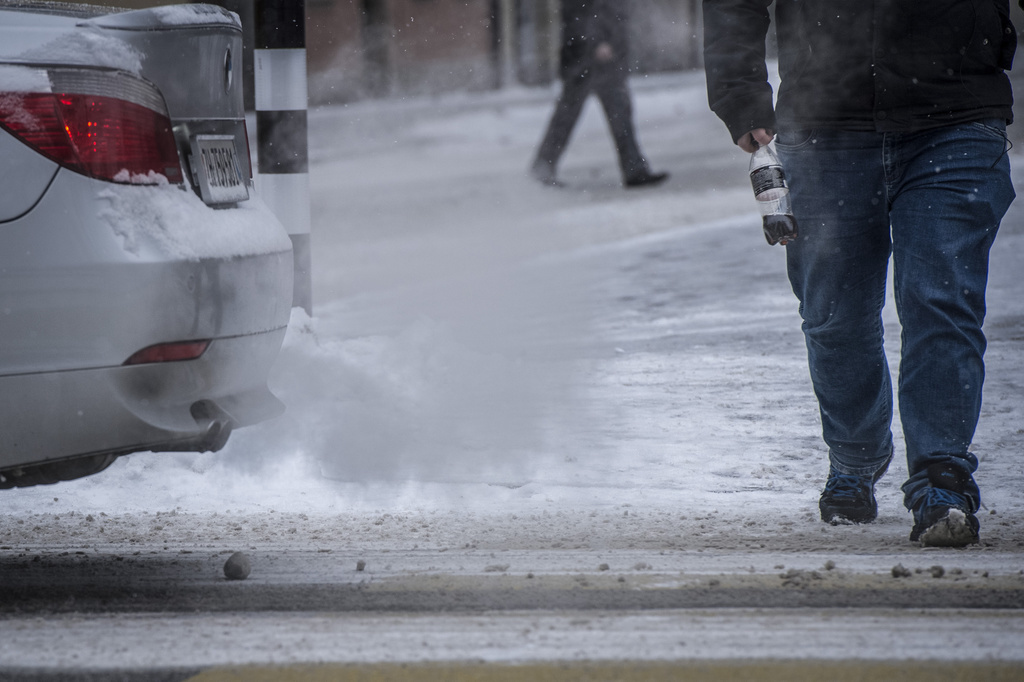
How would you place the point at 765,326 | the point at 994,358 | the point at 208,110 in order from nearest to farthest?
the point at 208,110
the point at 994,358
the point at 765,326

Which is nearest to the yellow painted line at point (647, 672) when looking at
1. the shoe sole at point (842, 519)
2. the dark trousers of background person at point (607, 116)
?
the shoe sole at point (842, 519)

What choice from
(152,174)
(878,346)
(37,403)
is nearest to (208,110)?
(152,174)

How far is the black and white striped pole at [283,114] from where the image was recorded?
4934 millimetres

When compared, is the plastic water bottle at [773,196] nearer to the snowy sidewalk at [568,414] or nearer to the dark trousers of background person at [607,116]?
the snowy sidewalk at [568,414]

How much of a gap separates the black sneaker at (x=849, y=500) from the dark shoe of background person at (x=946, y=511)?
0.31 meters

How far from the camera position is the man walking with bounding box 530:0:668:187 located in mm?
11070

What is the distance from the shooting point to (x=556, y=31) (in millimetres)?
27438

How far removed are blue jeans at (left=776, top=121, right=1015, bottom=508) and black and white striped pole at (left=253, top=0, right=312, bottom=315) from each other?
2102 mm

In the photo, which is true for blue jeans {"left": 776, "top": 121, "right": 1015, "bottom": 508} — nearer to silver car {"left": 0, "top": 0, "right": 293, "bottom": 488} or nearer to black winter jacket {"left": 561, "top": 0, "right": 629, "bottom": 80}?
silver car {"left": 0, "top": 0, "right": 293, "bottom": 488}

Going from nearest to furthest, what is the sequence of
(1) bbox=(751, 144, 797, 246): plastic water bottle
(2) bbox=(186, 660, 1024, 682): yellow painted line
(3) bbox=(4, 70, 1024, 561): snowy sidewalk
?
(2) bbox=(186, 660, 1024, 682): yellow painted line, (1) bbox=(751, 144, 797, 246): plastic water bottle, (3) bbox=(4, 70, 1024, 561): snowy sidewalk

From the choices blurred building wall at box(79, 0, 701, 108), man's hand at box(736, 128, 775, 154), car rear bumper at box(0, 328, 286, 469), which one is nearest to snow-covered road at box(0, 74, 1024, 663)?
car rear bumper at box(0, 328, 286, 469)

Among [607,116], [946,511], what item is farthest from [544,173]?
[946,511]

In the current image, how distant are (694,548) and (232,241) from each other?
4.68 feet

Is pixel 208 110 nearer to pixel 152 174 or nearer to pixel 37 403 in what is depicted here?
pixel 152 174
